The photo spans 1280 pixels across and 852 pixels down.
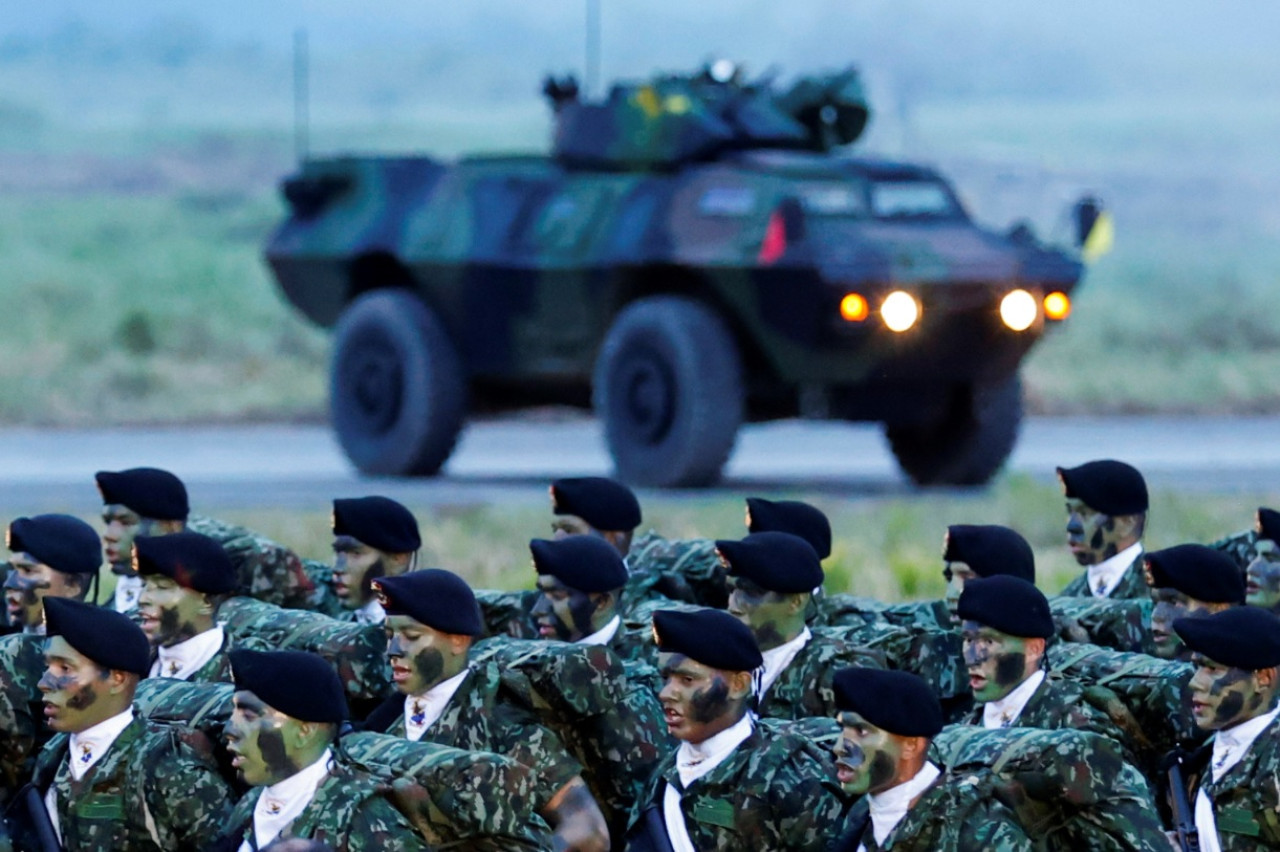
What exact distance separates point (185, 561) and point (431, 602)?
132cm

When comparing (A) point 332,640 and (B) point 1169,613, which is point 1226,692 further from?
(A) point 332,640

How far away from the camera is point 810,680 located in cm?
928

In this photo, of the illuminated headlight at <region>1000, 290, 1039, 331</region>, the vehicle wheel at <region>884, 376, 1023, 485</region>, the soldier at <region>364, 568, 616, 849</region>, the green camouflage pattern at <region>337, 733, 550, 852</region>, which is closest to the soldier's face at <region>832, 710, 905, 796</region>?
the green camouflage pattern at <region>337, 733, 550, 852</region>

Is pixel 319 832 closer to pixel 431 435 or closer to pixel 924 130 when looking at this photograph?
pixel 431 435

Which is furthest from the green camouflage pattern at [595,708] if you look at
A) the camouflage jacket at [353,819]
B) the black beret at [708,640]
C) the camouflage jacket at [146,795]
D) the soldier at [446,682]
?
the camouflage jacket at [353,819]

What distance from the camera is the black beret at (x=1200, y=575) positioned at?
31.3 ft

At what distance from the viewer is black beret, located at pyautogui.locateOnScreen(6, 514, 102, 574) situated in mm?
9969

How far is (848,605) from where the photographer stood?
34.2 ft

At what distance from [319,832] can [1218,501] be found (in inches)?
469

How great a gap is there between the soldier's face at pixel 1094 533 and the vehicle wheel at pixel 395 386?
33.1ft

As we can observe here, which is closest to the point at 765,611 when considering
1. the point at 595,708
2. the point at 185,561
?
the point at 595,708

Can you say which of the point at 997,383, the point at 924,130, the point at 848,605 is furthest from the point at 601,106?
the point at 924,130

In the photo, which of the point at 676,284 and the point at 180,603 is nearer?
the point at 180,603

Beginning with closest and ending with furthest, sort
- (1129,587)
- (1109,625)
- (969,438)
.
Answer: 1. (1109,625)
2. (1129,587)
3. (969,438)
